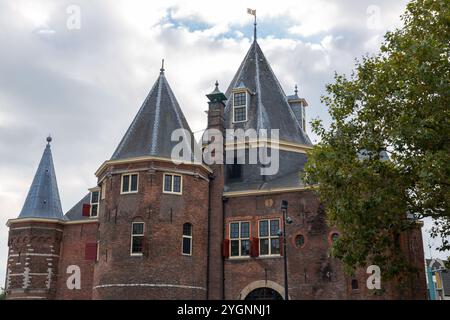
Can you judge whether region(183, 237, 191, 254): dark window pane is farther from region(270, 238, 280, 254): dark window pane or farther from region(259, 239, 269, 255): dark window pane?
region(270, 238, 280, 254): dark window pane

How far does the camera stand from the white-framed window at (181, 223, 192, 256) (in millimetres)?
27531

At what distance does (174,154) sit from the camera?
28.1 m

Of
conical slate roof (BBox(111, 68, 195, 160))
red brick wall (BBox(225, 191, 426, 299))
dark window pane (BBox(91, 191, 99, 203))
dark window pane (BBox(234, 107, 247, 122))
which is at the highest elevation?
dark window pane (BBox(234, 107, 247, 122))

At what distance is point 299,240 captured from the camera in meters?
27.7

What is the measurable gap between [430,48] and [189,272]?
16.8m

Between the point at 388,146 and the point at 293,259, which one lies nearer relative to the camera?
the point at 388,146

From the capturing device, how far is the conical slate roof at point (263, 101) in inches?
1303

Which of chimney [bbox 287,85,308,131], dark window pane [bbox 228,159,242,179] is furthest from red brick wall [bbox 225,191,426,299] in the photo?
chimney [bbox 287,85,308,131]

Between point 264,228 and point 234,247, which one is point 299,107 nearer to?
point 264,228

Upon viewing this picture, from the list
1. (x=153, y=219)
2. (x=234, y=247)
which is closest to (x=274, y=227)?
(x=234, y=247)

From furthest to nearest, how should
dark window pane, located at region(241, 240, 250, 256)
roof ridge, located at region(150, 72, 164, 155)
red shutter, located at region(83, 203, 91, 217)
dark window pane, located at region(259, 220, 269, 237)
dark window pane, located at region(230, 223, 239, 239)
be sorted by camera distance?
red shutter, located at region(83, 203, 91, 217) < dark window pane, located at region(230, 223, 239, 239) < dark window pane, located at region(241, 240, 250, 256) < dark window pane, located at region(259, 220, 269, 237) < roof ridge, located at region(150, 72, 164, 155)

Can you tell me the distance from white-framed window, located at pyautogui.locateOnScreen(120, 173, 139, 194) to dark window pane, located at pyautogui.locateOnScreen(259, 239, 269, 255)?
7299mm
